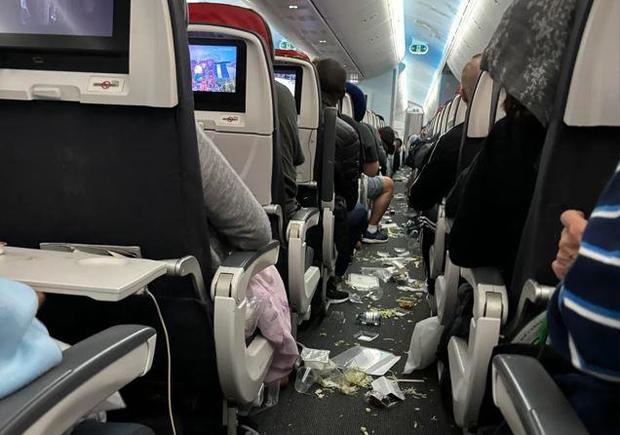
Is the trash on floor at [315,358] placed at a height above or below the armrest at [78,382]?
below

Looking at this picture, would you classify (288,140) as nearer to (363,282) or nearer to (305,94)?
(305,94)

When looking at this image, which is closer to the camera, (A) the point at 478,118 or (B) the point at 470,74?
(A) the point at 478,118

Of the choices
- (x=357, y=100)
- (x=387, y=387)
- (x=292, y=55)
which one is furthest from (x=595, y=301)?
(x=357, y=100)

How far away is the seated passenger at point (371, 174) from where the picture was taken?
4406 millimetres

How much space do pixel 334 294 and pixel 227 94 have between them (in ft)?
6.36

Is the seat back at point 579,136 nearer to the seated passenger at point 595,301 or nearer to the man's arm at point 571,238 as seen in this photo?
the man's arm at point 571,238

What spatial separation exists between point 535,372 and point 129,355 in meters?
0.64

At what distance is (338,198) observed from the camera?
133 inches

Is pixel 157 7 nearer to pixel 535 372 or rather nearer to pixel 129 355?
pixel 129 355

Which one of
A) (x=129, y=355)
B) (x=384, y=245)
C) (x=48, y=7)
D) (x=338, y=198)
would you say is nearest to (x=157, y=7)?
(x=48, y=7)

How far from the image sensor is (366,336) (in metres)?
2.86

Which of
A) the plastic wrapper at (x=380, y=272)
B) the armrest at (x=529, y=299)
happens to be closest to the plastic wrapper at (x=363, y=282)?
the plastic wrapper at (x=380, y=272)

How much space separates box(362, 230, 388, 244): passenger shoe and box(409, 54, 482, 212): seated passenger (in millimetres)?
2473

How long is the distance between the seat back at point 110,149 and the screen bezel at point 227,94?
27.1 inches
